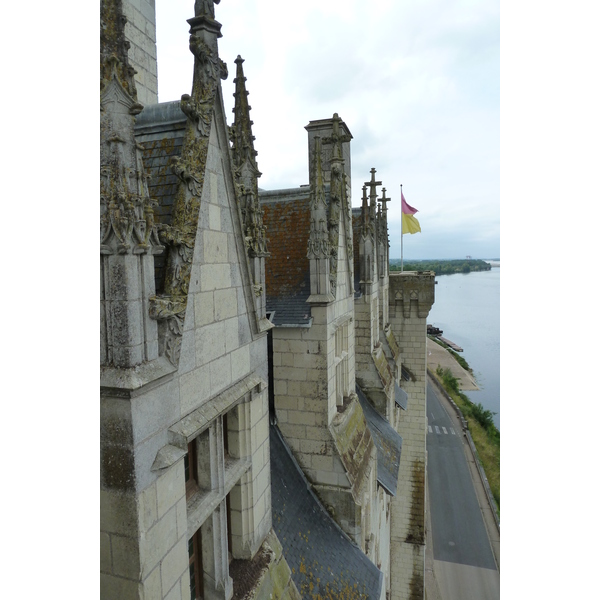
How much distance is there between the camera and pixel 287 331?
26.6ft

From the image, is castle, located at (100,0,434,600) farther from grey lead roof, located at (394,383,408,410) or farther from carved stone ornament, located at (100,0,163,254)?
grey lead roof, located at (394,383,408,410)

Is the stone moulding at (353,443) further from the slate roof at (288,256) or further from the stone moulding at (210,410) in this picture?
the stone moulding at (210,410)

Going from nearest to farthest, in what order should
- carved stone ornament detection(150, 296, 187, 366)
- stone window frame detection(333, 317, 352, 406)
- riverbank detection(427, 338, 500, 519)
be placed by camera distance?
carved stone ornament detection(150, 296, 187, 366) → stone window frame detection(333, 317, 352, 406) → riverbank detection(427, 338, 500, 519)

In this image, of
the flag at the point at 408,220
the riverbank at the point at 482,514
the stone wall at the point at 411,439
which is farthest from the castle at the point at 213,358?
the riverbank at the point at 482,514

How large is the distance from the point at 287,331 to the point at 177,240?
4.95 meters

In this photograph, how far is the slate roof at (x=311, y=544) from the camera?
6969 mm

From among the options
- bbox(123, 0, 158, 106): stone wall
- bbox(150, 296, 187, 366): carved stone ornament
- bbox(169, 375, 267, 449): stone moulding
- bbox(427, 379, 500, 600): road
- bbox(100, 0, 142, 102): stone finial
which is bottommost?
bbox(427, 379, 500, 600): road

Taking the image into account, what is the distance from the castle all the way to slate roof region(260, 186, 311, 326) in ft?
0.14

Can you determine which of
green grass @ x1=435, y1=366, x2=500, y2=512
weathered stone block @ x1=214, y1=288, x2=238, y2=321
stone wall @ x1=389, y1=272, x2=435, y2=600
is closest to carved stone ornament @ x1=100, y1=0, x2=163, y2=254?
weathered stone block @ x1=214, y1=288, x2=238, y2=321

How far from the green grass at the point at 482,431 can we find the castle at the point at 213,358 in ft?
88.4

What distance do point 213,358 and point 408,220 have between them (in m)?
21.3

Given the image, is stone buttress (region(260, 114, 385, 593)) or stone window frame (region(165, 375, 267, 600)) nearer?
stone window frame (region(165, 375, 267, 600))

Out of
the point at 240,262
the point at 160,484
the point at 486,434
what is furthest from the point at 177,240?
the point at 486,434

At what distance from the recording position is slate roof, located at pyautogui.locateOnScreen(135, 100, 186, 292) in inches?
143
